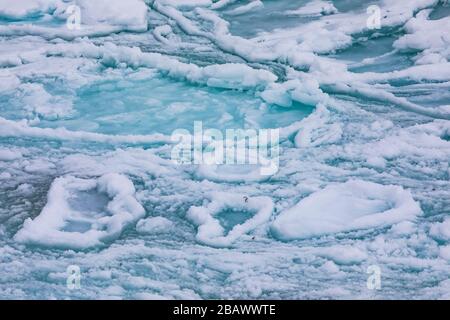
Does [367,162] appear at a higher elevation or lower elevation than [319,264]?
higher

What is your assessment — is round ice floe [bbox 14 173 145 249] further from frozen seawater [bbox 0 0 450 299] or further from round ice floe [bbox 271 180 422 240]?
round ice floe [bbox 271 180 422 240]

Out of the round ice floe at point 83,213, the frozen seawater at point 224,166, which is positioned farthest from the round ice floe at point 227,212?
the round ice floe at point 83,213

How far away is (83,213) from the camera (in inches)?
111

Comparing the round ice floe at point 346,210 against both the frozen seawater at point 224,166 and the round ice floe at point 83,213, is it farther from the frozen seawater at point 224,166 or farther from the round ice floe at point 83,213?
the round ice floe at point 83,213

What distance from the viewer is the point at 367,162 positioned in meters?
3.10

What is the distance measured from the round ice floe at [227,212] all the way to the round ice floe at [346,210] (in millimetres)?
98

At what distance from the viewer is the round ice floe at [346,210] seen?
8.85ft

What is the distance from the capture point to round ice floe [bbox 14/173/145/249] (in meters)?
2.63

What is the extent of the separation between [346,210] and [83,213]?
3.96ft
